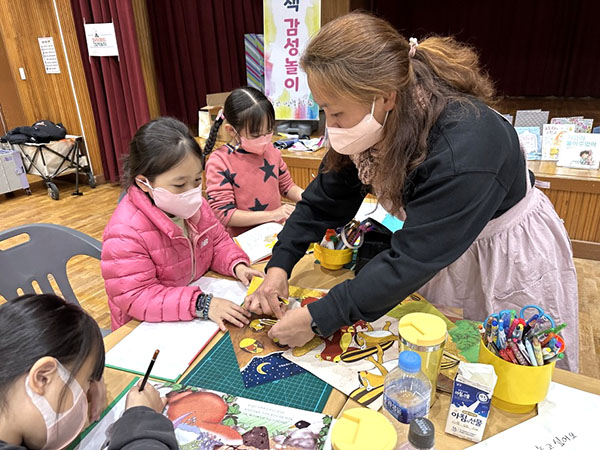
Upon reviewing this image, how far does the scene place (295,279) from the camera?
4.09 ft

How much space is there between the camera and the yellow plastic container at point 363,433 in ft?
1.94

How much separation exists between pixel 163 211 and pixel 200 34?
3867 mm

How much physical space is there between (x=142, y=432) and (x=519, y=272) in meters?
0.92

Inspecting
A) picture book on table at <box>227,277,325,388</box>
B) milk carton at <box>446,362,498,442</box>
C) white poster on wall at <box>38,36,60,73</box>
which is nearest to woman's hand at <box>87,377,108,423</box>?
picture book on table at <box>227,277,325,388</box>

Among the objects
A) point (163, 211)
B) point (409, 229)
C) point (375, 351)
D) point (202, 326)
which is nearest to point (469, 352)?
point (375, 351)

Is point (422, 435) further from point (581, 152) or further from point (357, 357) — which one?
point (581, 152)

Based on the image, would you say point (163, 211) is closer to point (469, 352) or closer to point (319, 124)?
point (469, 352)

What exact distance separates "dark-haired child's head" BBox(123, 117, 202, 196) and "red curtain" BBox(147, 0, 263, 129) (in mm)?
3520

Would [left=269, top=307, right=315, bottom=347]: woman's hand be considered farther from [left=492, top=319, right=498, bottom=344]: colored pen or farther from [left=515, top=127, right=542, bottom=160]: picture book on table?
[left=515, top=127, right=542, bottom=160]: picture book on table

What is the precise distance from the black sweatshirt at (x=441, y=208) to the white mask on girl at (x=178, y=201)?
0.52 m

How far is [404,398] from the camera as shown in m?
0.72

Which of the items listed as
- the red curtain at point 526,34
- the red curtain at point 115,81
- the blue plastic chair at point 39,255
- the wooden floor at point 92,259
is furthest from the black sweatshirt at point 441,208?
the red curtain at point 526,34

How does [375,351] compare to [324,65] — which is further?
[375,351]

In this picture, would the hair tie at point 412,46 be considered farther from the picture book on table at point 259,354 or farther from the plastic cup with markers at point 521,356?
the picture book on table at point 259,354
